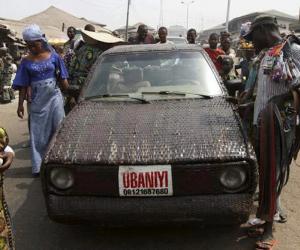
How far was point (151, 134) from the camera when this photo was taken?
12.3 feet

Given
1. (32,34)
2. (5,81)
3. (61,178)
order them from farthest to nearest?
(5,81) < (32,34) < (61,178)

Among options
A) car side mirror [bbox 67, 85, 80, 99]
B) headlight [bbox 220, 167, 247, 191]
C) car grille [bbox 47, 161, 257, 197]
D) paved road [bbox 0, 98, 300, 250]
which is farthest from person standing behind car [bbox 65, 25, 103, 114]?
headlight [bbox 220, 167, 247, 191]

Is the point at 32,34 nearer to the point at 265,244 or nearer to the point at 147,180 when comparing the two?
the point at 147,180

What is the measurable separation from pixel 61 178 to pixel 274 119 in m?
1.68

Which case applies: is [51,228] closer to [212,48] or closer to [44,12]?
[212,48]

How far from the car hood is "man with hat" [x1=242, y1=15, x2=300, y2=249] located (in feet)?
0.75

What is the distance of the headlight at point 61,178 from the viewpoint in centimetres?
354

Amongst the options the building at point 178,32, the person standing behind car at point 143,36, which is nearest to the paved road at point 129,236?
the person standing behind car at point 143,36

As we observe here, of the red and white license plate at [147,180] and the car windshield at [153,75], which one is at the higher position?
the car windshield at [153,75]

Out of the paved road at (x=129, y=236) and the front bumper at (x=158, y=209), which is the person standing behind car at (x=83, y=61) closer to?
the paved road at (x=129, y=236)

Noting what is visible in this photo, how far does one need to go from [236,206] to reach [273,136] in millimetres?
627

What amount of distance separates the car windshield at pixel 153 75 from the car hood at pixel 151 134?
269 mm

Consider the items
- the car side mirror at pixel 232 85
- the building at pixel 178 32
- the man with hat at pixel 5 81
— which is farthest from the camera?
the building at pixel 178 32

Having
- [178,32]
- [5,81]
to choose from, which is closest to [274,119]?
[5,81]
